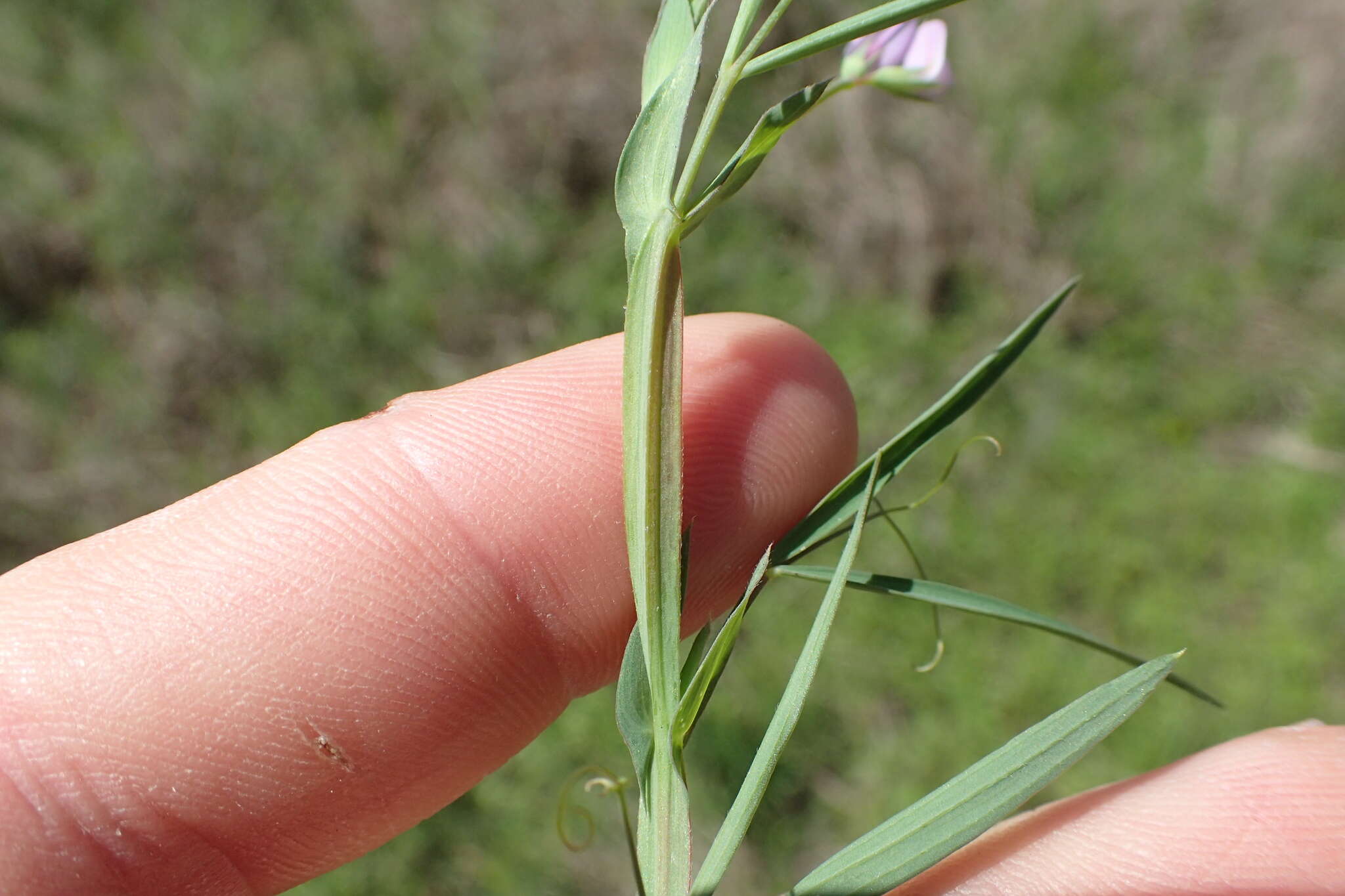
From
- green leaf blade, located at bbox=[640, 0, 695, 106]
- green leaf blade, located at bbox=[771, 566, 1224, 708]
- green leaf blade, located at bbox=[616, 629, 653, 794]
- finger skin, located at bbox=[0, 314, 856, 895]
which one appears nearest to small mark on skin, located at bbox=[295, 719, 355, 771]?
finger skin, located at bbox=[0, 314, 856, 895]

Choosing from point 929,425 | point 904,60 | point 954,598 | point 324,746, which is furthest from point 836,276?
point 324,746

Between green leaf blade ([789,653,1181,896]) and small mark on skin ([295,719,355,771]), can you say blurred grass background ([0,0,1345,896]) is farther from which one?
green leaf blade ([789,653,1181,896])

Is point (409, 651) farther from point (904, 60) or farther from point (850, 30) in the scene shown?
point (904, 60)

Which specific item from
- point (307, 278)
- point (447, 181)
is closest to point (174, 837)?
point (307, 278)

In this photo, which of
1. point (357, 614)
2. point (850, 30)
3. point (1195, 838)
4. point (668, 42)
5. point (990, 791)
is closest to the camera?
point (990, 791)

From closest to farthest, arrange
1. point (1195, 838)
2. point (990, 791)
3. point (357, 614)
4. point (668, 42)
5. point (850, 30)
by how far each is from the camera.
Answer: point (990, 791) → point (850, 30) → point (668, 42) → point (1195, 838) → point (357, 614)
